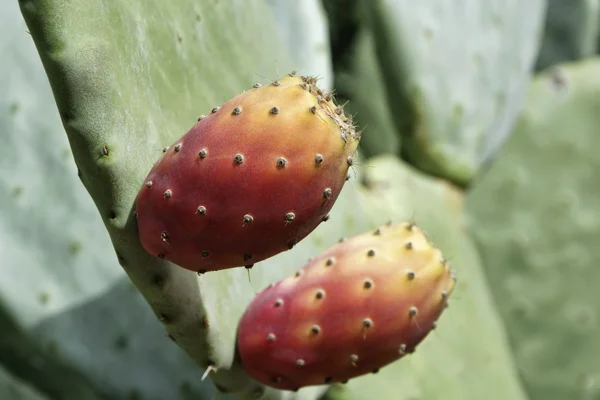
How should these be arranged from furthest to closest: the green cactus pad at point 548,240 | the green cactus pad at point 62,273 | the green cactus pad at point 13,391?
the green cactus pad at point 548,240 → the green cactus pad at point 13,391 → the green cactus pad at point 62,273

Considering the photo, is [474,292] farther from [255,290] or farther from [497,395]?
[255,290]

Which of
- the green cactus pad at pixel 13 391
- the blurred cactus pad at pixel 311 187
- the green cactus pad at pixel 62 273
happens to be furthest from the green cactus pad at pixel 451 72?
the green cactus pad at pixel 13 391

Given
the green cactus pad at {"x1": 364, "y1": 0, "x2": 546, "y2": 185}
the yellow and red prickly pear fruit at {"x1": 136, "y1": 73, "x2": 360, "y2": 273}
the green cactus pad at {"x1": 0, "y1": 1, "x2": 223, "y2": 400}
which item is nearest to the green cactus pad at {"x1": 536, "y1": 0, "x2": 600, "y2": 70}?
the green cactus pad at {"x1": 364, "y1": 0, "x2": 546, "y2": 185}

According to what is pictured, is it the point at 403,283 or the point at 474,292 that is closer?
the point at 403,283

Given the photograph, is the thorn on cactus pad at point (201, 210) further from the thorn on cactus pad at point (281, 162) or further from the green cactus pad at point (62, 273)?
the green cactus pad at point (62, 273)

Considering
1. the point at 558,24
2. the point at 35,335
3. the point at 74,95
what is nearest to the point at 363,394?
the point at 35,335

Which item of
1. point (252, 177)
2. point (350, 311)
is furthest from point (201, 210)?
point (350, 311)
